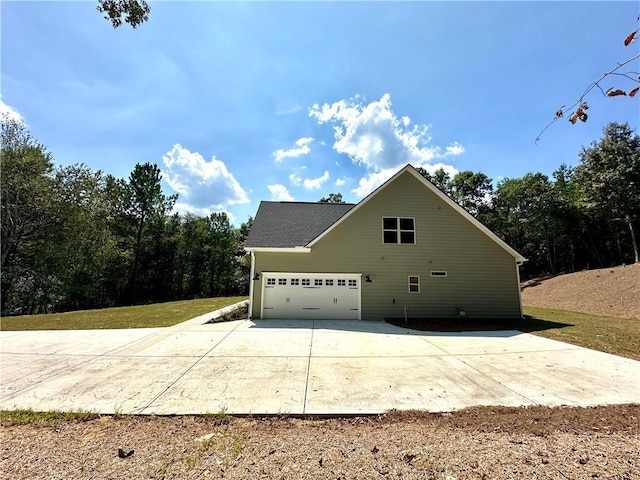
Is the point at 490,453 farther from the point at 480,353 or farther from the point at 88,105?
the point at 88,105

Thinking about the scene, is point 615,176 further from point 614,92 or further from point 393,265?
point 614,92

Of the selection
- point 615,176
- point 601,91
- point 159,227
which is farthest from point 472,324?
point 159,227

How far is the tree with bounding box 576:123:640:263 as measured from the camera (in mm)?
25438

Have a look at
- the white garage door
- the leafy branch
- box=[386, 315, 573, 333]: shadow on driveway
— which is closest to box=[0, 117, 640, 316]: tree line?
the white garage door

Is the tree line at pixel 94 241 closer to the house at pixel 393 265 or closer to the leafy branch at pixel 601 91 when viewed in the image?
the house at pixel 393 265

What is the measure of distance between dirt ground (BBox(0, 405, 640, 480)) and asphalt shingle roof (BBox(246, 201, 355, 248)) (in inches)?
384

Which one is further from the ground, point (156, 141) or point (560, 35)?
point (156, 141)

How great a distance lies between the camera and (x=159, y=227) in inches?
1271

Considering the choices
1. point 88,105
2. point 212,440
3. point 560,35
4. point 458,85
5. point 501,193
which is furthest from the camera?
point 501,193

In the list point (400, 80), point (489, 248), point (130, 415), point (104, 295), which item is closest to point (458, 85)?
point (400, 80)

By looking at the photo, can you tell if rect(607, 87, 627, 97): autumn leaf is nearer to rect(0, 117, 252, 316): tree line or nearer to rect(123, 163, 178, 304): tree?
rect(0, 117, 252, 316): tree line

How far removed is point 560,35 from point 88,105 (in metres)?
12.8

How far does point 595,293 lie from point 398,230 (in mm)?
17652

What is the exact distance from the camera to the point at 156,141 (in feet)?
40.8
